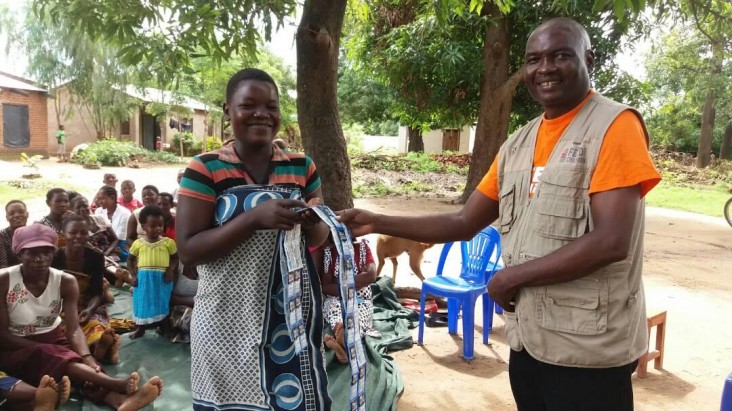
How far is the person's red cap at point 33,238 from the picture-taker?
3180 mm

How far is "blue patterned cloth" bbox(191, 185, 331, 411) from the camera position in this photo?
5.65 feet

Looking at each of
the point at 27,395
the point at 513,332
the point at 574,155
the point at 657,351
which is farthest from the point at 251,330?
the point at 657,351

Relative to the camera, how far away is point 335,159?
4.74 m

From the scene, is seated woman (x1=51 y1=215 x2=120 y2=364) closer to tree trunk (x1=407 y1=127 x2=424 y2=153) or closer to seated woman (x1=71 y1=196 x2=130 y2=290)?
seated woman (x1=71 y1=196 x2=130 y2=290)

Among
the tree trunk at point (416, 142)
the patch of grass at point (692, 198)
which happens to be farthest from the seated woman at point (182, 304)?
the tree trunk at point (416, 142)

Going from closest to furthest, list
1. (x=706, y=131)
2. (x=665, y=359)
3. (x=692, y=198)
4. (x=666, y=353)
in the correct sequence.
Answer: (x=665, y=359), (x=666, y=353), (x=692, y=198), (x=706, y=131)

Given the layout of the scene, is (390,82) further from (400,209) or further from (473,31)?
(400,209)

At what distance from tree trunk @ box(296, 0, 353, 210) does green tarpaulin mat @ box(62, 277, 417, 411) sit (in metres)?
1.30

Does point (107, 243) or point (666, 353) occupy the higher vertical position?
point (107, 243)

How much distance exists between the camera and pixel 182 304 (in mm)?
4367

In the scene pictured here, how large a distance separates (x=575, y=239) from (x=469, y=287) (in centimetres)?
310

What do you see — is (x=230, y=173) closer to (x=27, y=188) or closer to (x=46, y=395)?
(x=46, y=395)

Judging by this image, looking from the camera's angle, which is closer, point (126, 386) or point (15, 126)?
point (126, 386)

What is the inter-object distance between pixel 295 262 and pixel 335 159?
121 inches
